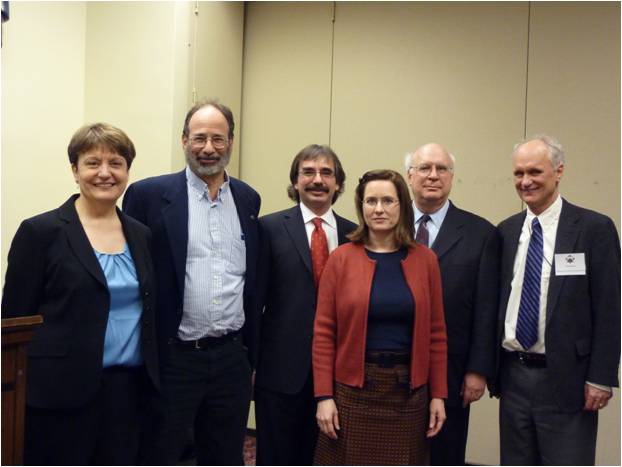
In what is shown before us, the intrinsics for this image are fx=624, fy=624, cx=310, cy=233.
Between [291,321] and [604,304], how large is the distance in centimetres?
119

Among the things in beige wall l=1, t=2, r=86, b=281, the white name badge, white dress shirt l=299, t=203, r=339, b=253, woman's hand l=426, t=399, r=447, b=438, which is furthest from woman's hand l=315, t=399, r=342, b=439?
beige wall l=1, t=2, r=86, b=281

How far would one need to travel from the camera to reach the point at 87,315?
1905 mm

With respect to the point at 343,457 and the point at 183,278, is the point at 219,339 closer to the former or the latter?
the point at 183,278

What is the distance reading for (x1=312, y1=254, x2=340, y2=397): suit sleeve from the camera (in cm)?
225

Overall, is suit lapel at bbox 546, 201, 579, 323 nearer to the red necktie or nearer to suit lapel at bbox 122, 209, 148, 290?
the red necktie

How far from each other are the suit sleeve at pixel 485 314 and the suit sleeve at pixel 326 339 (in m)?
0.61

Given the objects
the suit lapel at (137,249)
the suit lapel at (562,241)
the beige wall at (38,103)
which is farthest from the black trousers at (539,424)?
the beige wall at (38,103)

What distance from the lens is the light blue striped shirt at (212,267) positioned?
7.70 ft

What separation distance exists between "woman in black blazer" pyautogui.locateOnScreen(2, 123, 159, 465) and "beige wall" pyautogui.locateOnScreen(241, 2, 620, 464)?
7.64ft

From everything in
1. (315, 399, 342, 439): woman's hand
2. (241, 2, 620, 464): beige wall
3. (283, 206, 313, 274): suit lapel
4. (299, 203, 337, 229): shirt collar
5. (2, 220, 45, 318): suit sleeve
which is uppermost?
(241, 2, 620, 464): beige wall

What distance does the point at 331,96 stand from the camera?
424 cm

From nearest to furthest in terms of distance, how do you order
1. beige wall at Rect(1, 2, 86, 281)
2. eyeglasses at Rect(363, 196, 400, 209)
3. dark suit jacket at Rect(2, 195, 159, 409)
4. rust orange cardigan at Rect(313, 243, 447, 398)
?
dark suit jacket at Rect(2, 195, 159, 409) < rust orange cardigan at Rect(313, 243, 447, 398) < eyeglasses at Rect(363, 196, 400, 209) < beige wall at Rect(1, 2, 86, 281)

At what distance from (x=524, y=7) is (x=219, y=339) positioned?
2.78 metres

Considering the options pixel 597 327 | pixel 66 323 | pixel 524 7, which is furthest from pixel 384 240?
pixel 524 7
